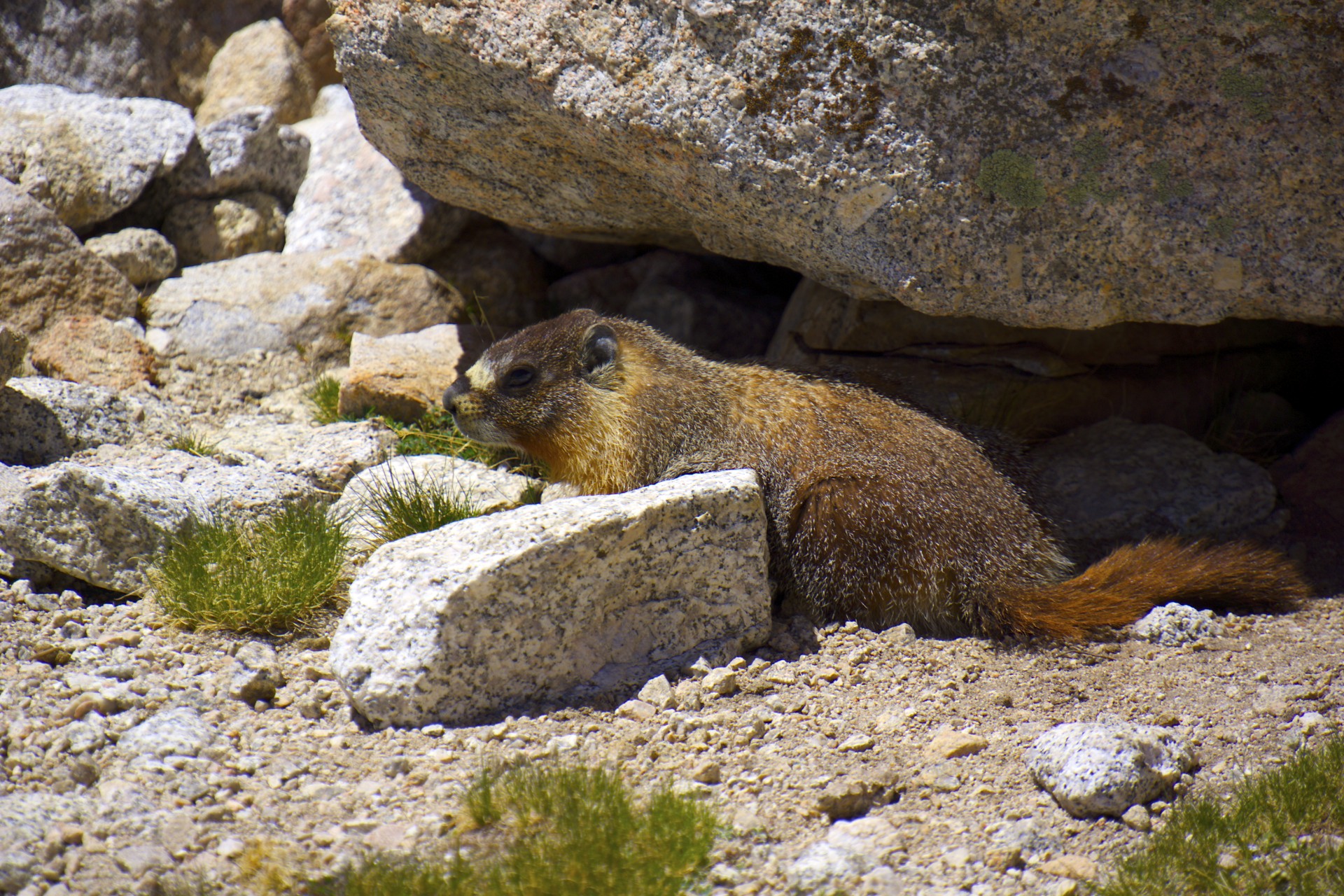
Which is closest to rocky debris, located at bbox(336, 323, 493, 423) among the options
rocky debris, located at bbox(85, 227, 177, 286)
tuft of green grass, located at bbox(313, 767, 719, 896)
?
rocky debris, located at bbox(85, 227, 177, 286)

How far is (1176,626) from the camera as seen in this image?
17.4 ft

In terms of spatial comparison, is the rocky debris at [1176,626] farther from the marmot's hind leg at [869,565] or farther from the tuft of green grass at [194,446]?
the tuft of green grass at [194,446]

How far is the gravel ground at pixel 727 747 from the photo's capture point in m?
3.62

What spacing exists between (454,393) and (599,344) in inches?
36.9

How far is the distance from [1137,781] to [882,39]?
3602 mm

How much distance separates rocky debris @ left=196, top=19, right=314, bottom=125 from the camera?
9.41 meters

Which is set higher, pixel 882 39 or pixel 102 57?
pixel 882 39

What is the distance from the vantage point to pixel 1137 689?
15.8ft

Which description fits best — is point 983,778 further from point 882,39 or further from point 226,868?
point 882,39

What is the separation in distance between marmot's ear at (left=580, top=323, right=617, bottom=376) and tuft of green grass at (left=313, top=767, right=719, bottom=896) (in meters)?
2.84

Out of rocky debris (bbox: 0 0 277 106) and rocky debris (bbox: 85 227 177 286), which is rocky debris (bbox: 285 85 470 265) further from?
rocky debris (bbox: 0 0 277 106)

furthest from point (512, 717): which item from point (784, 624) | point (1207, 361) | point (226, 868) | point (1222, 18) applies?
point (1207, 361)

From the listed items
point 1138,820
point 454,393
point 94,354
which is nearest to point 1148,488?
point 1138,820

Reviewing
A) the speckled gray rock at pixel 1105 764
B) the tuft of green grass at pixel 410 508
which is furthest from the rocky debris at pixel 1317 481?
the tuft of green grass at pixel 410 508
